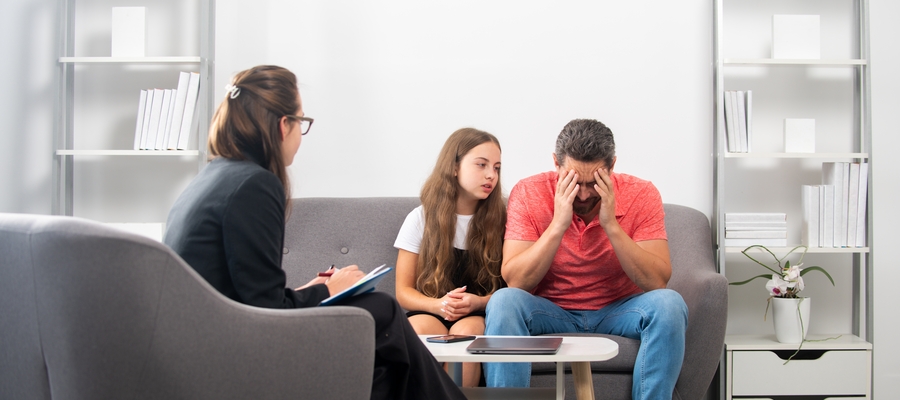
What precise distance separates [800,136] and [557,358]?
1.84 m

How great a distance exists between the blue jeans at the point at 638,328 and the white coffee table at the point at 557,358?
10.0 inches

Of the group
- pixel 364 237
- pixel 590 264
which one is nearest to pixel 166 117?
pixel 364 237

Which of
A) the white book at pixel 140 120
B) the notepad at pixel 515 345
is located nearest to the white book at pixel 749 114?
the notepad at pixel 515 345

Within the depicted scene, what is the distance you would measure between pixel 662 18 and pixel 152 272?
2.49 metres

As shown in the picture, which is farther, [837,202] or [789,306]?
[837,202]

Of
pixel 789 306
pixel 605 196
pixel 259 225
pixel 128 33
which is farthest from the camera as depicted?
pixel 128 33

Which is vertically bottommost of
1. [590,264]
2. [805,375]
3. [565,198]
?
[805,375]

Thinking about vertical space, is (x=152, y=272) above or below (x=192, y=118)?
below

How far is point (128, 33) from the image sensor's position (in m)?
2.90

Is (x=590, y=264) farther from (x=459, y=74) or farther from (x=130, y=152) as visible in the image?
(x=130, y=152)

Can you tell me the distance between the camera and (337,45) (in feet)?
10.1

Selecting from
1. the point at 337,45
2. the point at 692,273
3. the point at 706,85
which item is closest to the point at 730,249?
the point at 692,273

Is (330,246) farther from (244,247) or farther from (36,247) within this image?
(36,247)

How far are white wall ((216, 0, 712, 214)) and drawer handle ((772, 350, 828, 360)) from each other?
668mm
